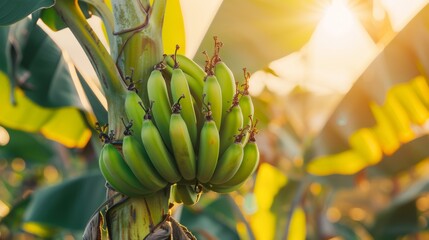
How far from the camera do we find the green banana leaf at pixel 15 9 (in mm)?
1353

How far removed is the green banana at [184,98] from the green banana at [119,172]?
150 millimetres

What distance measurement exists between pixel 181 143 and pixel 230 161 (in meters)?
0.12

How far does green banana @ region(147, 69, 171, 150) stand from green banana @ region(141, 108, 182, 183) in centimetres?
1

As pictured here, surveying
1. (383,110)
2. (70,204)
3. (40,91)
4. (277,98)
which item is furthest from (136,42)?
(277,98)

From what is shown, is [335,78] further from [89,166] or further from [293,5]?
[89,166]

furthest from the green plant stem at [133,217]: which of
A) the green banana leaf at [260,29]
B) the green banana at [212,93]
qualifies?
→ the green banana leaf at [260,29]

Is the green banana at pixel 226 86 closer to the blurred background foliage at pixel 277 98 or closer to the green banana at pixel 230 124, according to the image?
the green banana at pixel 230 124

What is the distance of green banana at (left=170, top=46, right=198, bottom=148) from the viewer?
1.27 meters

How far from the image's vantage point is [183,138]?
1235 millimetres

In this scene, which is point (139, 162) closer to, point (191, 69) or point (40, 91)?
point (191, 69)

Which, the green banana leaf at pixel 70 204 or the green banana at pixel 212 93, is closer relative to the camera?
the green banana at pixel 212 93

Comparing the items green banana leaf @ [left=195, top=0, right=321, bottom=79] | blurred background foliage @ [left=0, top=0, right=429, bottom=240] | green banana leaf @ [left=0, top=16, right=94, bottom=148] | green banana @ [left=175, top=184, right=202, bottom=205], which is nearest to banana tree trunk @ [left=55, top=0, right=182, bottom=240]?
green banana @ [left=175, top=184, right=202, bottom=205]

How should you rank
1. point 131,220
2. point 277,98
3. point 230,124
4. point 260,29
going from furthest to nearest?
point 277,98 → point 260,29 → point 230,124 → point 131,220

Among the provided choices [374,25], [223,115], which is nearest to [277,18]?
[374,25]
